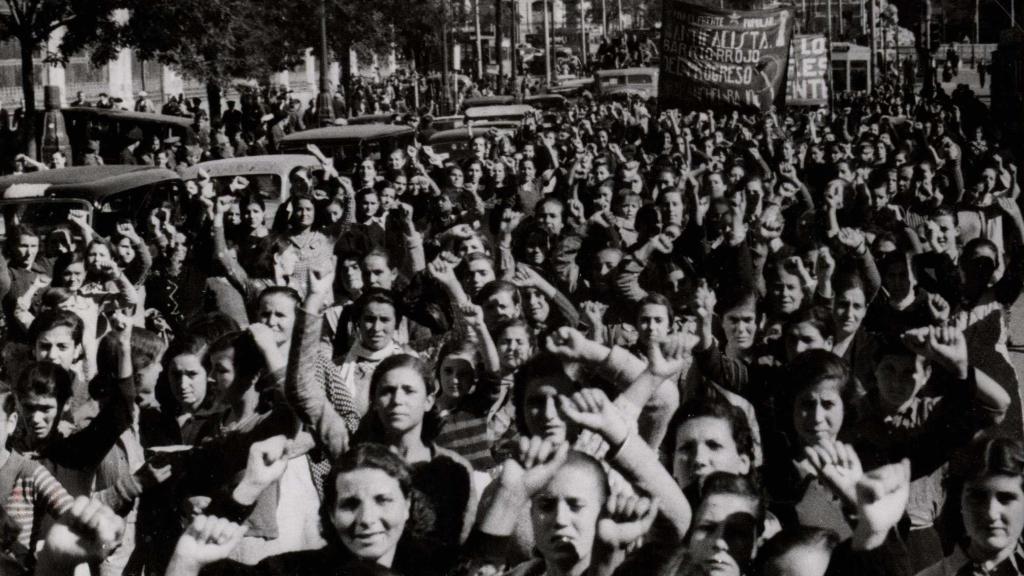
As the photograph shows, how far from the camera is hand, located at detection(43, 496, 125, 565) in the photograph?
12.0 feet

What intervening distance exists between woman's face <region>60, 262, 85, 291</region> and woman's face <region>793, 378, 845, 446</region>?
14.1ft

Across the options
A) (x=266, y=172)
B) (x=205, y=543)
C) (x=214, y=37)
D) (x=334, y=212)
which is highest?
(x=214, y=37)

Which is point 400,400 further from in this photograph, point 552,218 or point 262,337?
point 552,218

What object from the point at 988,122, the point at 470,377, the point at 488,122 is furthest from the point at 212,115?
the point at 470,377

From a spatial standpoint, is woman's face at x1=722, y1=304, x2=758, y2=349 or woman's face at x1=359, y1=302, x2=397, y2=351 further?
woman's face at x1=722, y1=304, x2=758, y2=349

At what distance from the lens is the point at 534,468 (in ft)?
13.6

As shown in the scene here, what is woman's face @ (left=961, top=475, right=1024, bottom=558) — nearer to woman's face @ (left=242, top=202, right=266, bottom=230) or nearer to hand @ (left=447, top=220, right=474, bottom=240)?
hand @ (left=447, top=220, right=474, bottom=240)

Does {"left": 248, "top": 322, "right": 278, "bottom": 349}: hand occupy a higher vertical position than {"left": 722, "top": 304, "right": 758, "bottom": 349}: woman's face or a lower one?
higher

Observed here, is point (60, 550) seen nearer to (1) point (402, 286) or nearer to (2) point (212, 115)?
(1) point (402, 286)

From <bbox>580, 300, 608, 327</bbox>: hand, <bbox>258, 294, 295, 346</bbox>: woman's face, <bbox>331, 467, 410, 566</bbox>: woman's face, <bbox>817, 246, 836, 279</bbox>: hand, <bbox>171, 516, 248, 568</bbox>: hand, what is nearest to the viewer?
<bbox>171, 516, 248, 568</bbox>: hand

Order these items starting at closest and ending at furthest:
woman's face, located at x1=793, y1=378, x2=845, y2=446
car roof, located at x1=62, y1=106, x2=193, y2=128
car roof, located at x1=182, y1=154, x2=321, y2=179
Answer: woman's face, located at x1=793, y1=378, x2=845, y2=446, car roof, located at x1=182, y1=154, x2=321, y2=179, car roof, located at x1=62, y1=106, x2=193, y2=128

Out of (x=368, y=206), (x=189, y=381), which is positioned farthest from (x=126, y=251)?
(x=189, y=381)

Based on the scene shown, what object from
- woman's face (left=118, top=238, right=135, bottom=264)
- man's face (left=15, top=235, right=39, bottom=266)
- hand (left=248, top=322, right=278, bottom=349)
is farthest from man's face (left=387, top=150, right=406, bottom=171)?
hand (left=248, top=322, right=278, bottom=349)

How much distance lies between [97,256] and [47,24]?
16.3 m
